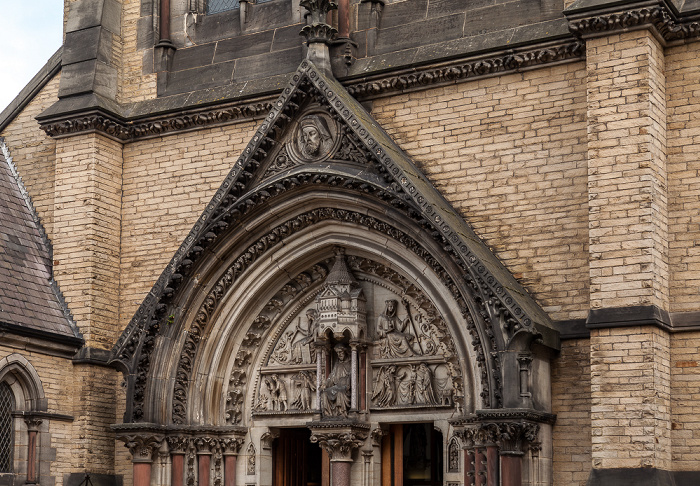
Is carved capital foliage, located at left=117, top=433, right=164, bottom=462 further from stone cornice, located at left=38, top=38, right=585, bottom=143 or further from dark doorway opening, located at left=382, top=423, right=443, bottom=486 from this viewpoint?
stone cornice, located at left=38, top=38, right=585, bottom=143

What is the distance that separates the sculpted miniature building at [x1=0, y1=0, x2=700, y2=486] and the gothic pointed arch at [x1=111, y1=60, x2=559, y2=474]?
4cm

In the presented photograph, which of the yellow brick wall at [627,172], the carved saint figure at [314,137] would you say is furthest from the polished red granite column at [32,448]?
the yellow brick wall at [627,172]

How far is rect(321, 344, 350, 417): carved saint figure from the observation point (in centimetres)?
1490

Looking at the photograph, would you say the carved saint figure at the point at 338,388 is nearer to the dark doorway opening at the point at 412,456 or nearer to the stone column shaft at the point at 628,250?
the dark doorway opening at the point at 412,456

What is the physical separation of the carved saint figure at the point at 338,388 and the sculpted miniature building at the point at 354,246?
0.12ft

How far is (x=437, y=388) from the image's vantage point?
1459 cm

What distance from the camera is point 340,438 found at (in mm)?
14742

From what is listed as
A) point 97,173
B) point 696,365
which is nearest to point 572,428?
point 696,365

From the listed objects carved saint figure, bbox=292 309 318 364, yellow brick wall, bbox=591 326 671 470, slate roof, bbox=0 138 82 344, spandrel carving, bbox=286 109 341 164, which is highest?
spandrel carving, bbox=286 109 341 164

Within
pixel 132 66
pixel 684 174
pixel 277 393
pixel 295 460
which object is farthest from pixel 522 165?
pixel 132 66

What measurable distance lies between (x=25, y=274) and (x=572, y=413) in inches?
311

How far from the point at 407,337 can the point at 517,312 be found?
2274 mm

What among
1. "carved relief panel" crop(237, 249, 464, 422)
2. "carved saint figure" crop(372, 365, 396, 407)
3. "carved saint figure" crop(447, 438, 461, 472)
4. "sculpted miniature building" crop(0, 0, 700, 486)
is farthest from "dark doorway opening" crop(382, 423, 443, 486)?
"carved saint figure" crop(447, 438, 461, 472)

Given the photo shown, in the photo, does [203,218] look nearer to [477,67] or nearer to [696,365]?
[477,67]
